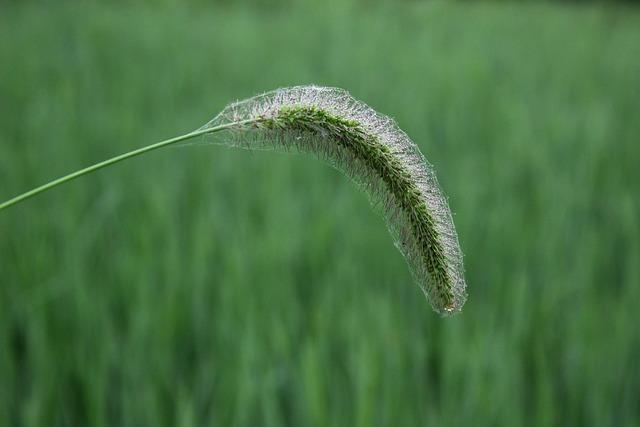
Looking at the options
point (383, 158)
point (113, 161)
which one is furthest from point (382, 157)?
point (113, 161)

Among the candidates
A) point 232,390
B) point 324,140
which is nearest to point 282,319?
point 232,390

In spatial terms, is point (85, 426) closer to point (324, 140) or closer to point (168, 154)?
point (324, 140)

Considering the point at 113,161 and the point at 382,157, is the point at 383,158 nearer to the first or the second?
the point at 382,157

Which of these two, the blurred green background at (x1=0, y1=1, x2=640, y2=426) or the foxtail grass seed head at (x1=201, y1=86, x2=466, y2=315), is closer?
the foxtail grass seed head at (x1=201, y1=86, x2=466, y2=315)

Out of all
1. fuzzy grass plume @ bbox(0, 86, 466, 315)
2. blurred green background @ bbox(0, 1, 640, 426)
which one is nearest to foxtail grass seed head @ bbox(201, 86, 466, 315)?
fuzzy grass plume @ bbox(0, 86, 466, 315)

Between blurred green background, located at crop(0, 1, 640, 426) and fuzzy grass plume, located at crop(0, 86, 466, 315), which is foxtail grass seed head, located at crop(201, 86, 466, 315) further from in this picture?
blurred green background, located at crop(0, 1, 640, 426)

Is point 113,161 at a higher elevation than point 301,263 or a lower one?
lower

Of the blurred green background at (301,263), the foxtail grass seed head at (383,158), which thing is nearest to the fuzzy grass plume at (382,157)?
the foxtail grass seed head at (383,158)
